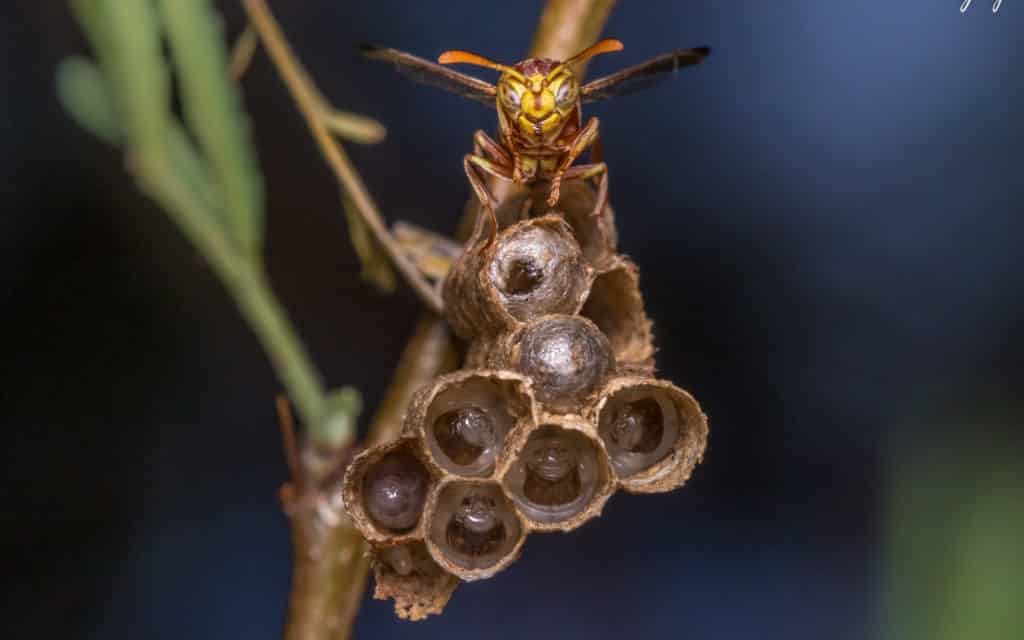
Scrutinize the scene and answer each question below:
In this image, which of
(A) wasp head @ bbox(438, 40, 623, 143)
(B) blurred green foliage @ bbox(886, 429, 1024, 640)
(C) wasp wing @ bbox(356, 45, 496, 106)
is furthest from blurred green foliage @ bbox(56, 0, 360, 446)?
(B) blurred green foliage @ bbox(886, 429, 1024, 640)

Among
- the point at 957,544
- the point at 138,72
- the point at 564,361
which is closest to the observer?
the point at 564,361

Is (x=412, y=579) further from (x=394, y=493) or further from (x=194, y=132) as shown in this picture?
(x=194, y=132)

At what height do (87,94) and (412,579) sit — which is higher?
(87,94)

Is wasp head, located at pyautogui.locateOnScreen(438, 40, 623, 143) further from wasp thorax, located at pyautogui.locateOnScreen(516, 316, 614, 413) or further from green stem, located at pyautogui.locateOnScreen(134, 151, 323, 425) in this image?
green stem, located at pyautogui.locateOnScreen(134, 151, 323, 425)

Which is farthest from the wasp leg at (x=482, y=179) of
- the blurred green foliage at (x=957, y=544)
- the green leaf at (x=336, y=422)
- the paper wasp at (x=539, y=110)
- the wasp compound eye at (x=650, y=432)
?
the blurred green foliage at (x=957, y=544)

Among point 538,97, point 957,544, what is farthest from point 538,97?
point 957,544

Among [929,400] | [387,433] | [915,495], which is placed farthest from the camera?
[929,400]

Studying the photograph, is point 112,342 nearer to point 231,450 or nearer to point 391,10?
point 231,450

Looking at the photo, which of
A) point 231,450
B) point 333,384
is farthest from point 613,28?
point 231,450
